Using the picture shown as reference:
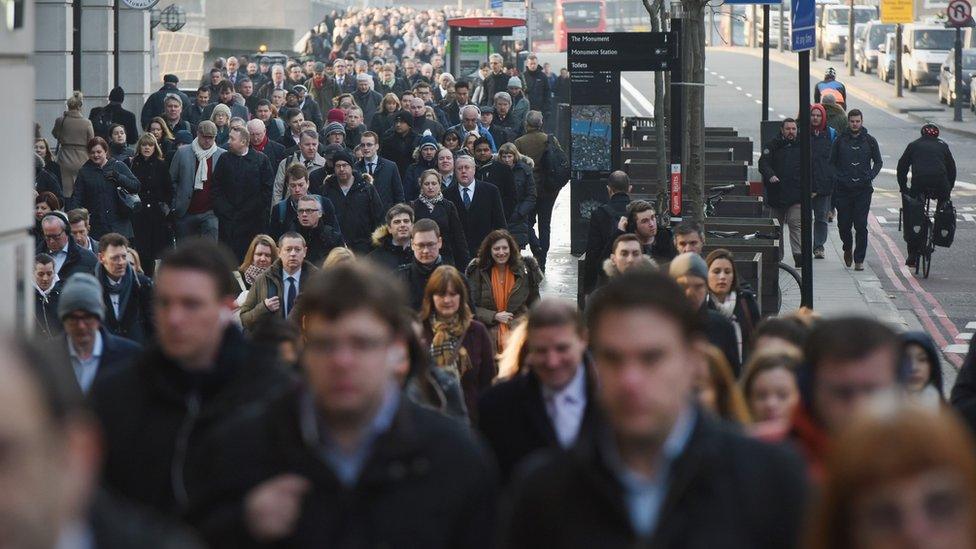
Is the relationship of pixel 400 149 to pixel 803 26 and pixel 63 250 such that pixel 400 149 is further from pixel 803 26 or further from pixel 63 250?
pixel 63 250

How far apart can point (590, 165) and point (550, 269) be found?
5.08 ft

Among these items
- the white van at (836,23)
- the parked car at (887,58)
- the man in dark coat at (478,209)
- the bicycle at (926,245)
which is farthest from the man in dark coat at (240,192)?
the white van at (836,23)

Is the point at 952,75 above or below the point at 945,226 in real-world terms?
above

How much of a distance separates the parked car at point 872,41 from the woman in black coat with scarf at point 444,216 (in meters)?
50.1

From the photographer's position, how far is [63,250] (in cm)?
1327

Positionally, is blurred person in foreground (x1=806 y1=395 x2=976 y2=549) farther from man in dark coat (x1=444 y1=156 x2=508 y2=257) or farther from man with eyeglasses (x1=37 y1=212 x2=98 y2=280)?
man in dark coat (x1=444 y1=156 x2=508 y2=257)

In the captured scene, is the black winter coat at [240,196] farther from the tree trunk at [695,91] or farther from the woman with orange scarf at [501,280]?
the woman with orange scarf at [501,280]

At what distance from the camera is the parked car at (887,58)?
5972 centimetres

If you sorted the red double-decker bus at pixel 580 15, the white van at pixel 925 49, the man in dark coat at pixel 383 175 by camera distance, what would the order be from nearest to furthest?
the man in dark coat at pixel 383 175
the white van at pixel 925 49
the red double-decker bus at pixel 580 15

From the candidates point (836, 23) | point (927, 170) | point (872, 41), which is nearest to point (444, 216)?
point (927, 170)

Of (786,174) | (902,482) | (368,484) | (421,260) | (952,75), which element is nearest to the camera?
(902,482)

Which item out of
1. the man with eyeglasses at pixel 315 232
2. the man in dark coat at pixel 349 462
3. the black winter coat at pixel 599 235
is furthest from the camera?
the black winter coat at pixel 599 235

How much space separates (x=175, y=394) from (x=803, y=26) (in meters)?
10.5

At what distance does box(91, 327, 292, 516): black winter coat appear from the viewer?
4.87 meters
